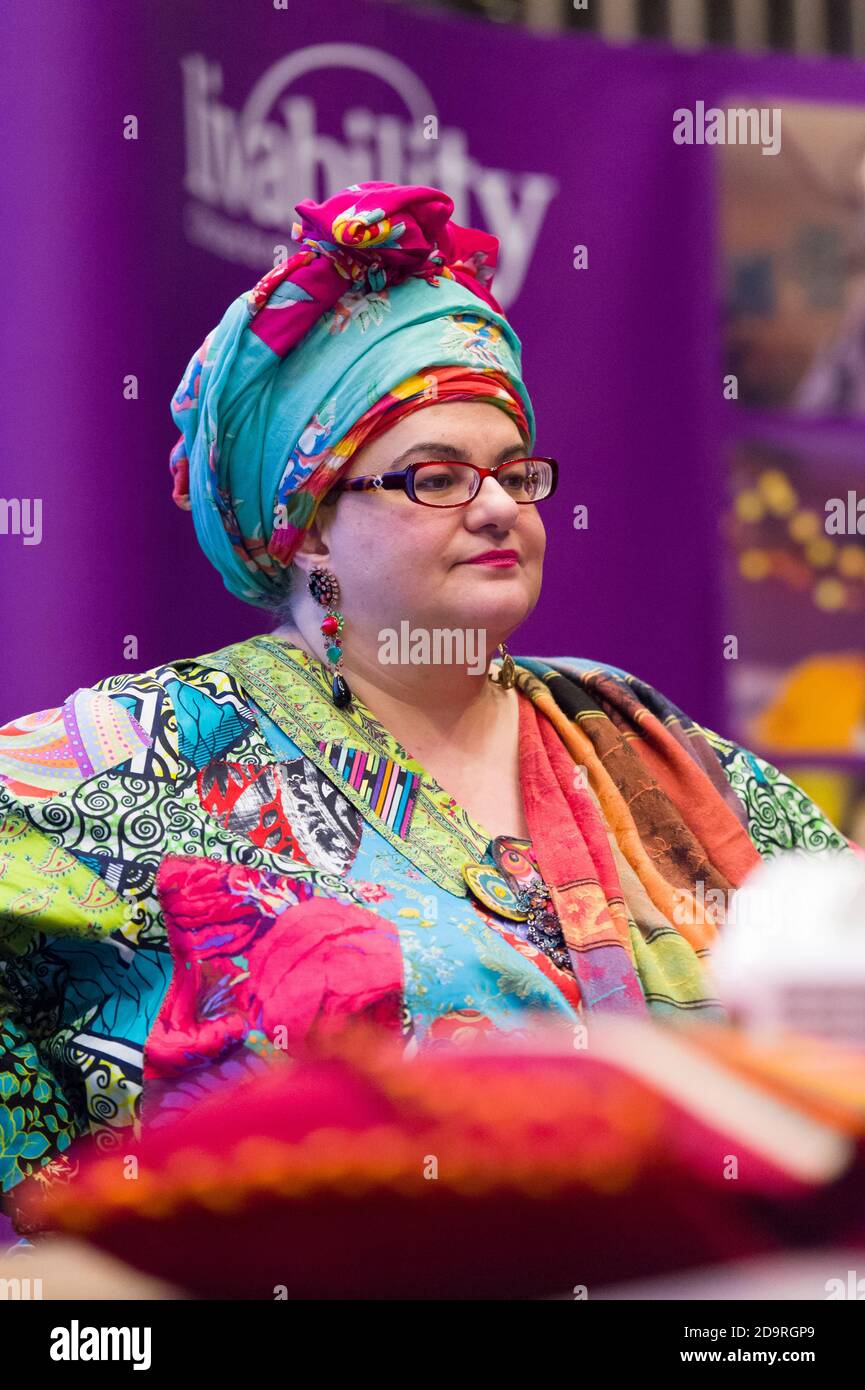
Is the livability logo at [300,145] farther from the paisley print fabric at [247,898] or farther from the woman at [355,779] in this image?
the paisley print fabric at [247,898]

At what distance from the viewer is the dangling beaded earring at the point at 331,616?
2.20 metres

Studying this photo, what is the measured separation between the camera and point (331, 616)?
87.3 inches

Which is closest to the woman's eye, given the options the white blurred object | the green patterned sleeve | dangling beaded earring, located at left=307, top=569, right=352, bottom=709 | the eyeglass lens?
the eyeglass lens

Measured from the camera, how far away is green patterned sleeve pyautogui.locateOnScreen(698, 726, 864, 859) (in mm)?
2354

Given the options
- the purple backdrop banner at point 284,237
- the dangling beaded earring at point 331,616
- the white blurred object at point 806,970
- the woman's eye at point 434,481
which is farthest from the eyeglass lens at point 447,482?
the white blurred object at point 806,970

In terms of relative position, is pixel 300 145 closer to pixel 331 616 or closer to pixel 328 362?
pixel 328 362

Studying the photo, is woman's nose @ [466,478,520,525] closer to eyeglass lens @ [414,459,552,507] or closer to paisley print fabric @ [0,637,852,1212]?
eyeglass lens @ [414,459,552,507]

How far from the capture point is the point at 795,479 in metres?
3.17

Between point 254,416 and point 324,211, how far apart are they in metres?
0.26

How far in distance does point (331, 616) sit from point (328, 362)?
31 centimetres

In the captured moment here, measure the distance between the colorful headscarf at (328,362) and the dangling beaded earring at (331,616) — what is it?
64 mm
